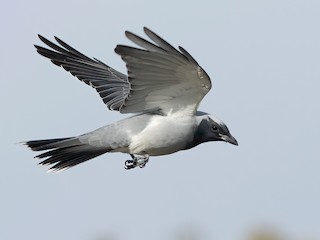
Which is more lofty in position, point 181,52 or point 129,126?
point 181,52

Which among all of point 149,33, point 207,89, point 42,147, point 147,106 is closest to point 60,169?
point 42,147

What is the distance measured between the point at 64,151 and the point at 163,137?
50.0 inches

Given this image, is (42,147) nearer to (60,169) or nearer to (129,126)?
(60,169)

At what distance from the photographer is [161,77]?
1123cm

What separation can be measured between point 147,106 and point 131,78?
0.70m

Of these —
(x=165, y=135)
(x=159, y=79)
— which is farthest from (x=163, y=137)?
(x=159, y=79)

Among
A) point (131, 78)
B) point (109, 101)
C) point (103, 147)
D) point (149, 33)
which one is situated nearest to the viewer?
point (149, 33)

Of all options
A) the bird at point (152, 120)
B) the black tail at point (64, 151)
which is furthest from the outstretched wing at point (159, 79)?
the black tail at point (64, 151)

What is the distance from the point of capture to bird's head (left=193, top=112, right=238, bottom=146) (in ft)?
39.3

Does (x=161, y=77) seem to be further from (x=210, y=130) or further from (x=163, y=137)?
(x=210, y=130)

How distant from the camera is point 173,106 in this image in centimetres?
1174

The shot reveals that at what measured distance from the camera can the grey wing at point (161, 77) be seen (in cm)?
1048

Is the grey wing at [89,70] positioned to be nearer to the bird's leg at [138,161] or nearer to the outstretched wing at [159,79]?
the outstretched wing at [159,79]

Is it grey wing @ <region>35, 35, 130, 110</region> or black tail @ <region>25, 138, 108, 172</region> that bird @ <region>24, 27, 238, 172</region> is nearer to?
black tail @ <region>25, 138, 108, 172</region>
